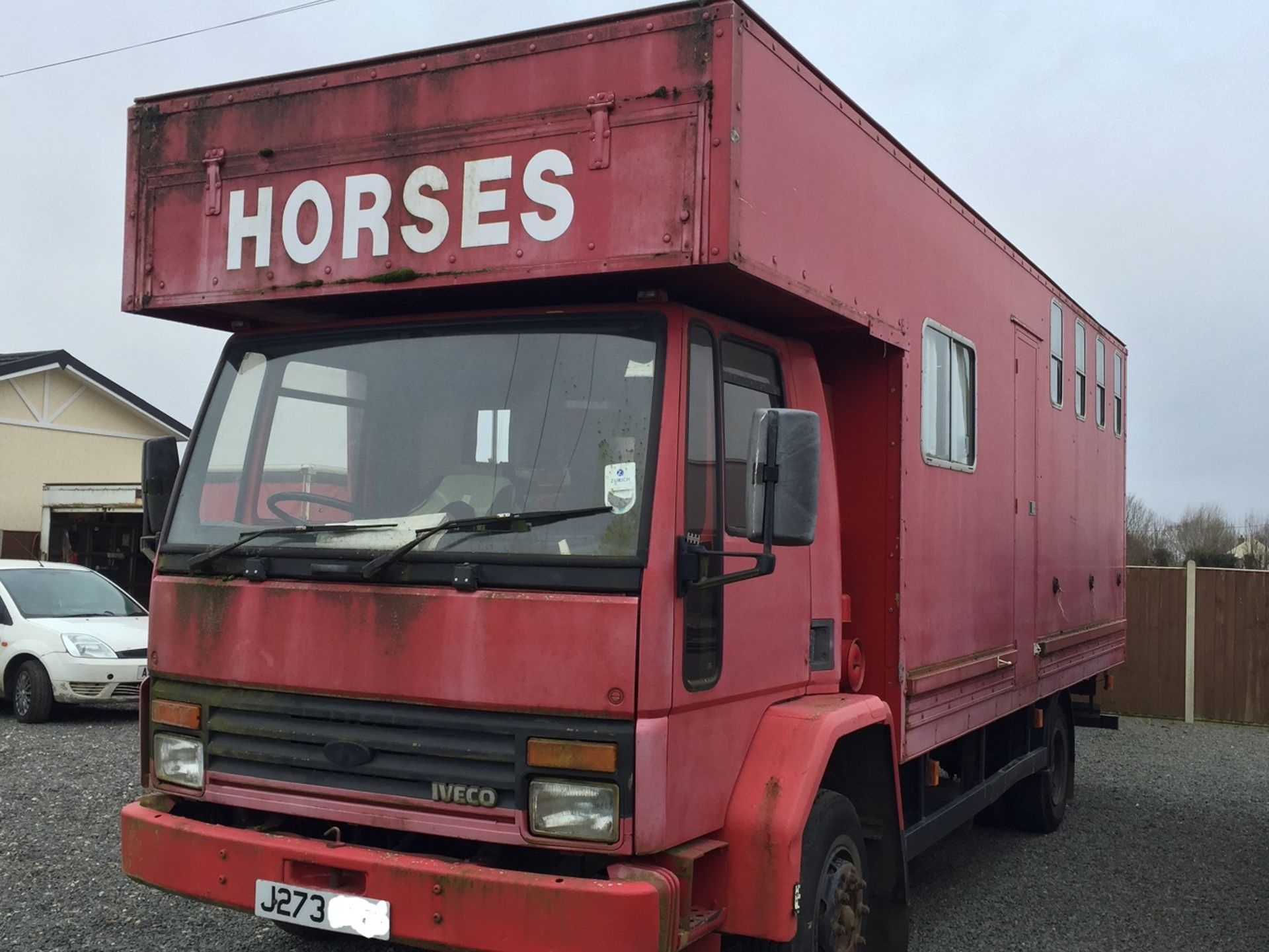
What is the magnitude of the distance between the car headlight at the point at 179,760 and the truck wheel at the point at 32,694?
9.06 m

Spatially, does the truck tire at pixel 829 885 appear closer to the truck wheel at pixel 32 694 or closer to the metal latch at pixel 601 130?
the metal latch at pixel 601 130

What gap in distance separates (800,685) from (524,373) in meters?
1.47

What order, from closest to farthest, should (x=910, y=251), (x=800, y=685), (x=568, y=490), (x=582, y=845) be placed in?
(x=582, y=845), (x=568, y=490), (x=800, y=685), (x=910, y=251)

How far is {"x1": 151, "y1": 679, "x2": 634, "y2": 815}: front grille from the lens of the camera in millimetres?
3545

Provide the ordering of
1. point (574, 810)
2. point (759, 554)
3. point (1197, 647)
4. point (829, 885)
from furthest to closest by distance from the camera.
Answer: point (1197, 647), point (829, 885), point (759, 554), point (574, 810)

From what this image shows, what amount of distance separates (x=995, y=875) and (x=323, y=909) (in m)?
4.75

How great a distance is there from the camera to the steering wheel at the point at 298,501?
4.04m

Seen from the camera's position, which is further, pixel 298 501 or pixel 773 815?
pixel 298 501

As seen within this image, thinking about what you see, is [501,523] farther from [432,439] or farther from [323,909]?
[323,909]

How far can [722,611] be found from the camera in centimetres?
387

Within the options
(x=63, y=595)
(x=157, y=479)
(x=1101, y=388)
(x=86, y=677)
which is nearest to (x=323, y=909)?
(x=157, y=479)

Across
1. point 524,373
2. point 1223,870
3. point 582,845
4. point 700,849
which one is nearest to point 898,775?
point 700,849

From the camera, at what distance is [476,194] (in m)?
4.00

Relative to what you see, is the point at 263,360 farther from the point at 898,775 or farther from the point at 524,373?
the point at 898,775
